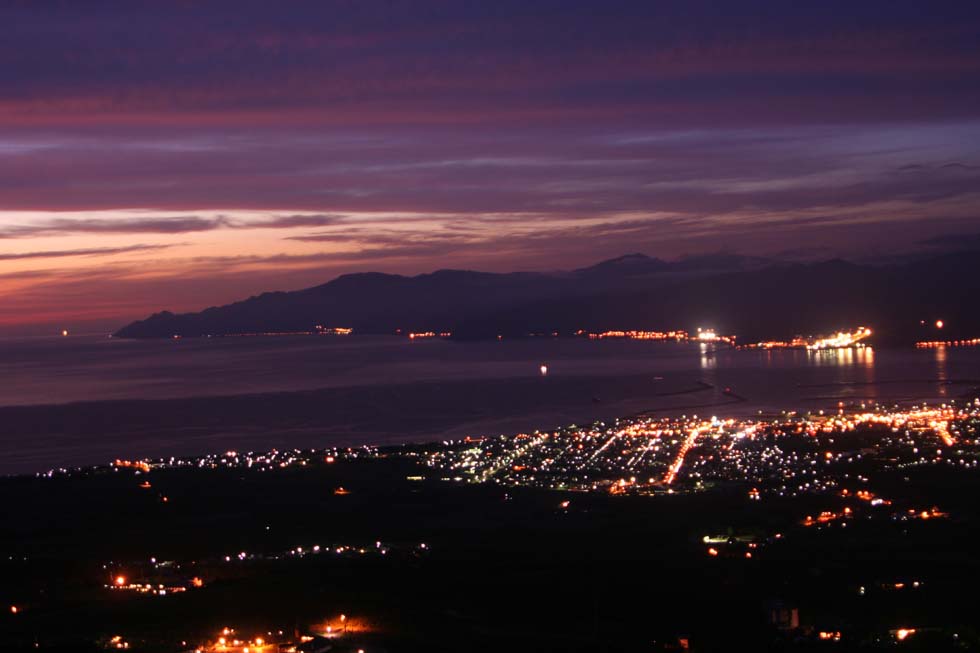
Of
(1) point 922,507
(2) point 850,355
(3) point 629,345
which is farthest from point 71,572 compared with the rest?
(3) point 629,345

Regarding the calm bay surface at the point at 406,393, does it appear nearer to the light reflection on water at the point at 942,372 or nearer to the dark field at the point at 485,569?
the light reflection on water at the point at 942,372

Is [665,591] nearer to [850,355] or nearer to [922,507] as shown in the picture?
[922,507]

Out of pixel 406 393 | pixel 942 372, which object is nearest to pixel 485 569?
pixel 406 393

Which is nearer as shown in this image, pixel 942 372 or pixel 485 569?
pixel 485 569

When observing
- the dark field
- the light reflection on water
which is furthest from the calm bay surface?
the dark field

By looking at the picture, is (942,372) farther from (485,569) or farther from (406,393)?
(485,569)

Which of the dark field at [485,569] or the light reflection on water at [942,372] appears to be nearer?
the dark field at [485,569]

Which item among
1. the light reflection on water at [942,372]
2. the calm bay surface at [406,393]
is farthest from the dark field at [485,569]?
the light reflection on water at [942,372]

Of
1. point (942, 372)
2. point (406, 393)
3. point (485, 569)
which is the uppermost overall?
Answer: point (485, 569)

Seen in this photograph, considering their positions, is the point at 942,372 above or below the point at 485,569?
below

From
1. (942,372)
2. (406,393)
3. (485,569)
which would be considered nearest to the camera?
(485,569)

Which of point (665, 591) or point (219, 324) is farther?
point (219, 324)
